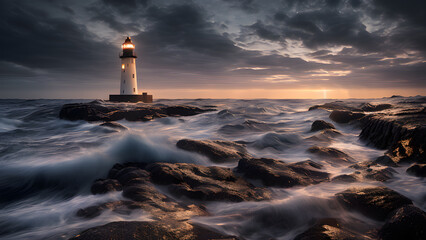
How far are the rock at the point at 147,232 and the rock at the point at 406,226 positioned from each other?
1.57 metres

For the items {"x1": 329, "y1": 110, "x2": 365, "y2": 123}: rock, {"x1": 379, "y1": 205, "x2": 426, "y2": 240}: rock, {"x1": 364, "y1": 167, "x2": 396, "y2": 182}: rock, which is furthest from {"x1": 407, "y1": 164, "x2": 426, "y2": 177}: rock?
{"x1": 329, "y1": 110, "x2": 365, "y2": 123}: rock

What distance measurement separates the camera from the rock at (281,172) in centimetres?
417

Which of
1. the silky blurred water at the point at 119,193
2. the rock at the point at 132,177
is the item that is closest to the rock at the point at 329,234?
the silky blurred water at the point at 119,193

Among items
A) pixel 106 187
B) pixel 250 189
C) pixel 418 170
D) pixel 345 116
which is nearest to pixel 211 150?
pixel 250 189

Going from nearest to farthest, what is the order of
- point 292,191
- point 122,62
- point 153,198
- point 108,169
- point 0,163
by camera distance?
1. point 153,198
2. point 292,191
3. point 108,169
4. point 0,163
5. point 122,62

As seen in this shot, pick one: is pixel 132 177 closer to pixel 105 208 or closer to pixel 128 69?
pixel 105 208

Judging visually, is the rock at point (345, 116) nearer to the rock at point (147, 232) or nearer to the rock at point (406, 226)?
the rock at point (406, 226)

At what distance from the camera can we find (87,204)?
3.46 m

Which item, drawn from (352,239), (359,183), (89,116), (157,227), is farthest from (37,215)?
(89,116)

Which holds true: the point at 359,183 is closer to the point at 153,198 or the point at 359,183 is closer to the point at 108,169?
the point at 153,198

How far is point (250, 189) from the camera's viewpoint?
12.6ft

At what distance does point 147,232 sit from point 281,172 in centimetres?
293

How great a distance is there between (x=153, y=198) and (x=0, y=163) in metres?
5.04

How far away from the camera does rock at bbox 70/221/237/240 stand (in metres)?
2.06
